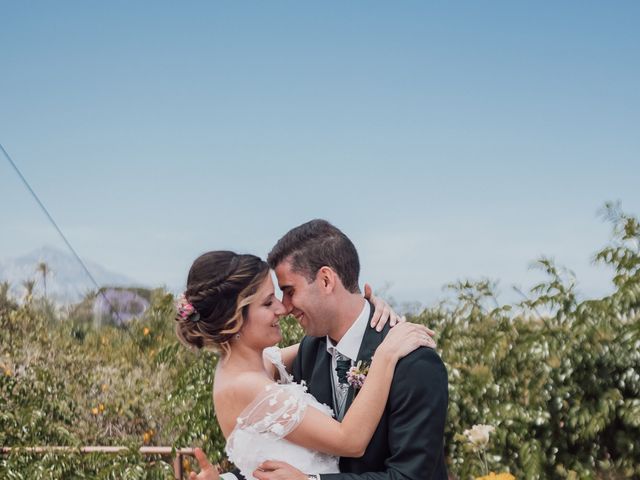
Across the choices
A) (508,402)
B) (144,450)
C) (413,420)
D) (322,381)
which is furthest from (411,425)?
(144,450)

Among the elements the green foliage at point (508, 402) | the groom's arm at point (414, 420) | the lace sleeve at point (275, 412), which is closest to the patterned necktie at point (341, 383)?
the lace sleeve at point (275, 412)

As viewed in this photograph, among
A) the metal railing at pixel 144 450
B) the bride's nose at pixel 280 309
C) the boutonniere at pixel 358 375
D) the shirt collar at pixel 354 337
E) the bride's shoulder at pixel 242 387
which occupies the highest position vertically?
the bride's nose at pixel 280 309

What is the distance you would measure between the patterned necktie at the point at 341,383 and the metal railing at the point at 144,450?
291cm

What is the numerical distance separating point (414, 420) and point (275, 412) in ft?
1.27

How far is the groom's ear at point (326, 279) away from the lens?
8.73 feet

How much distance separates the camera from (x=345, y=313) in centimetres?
269

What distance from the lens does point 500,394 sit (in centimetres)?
472

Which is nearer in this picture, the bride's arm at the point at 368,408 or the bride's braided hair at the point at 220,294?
the bride's arm at the point at 368,408

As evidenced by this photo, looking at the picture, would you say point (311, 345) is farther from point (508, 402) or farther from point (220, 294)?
point (508, 402)

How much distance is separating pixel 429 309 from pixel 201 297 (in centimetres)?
296

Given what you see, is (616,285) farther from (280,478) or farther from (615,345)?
(280,478)

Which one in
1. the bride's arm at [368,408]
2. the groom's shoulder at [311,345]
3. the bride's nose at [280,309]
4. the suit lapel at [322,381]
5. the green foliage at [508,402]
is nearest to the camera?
the bride's arm at [368,408]

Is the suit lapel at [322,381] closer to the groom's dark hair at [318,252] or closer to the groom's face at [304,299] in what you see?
the groom's face at [304,299]

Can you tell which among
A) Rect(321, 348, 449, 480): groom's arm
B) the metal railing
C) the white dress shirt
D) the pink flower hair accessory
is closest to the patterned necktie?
the white dress shirt
